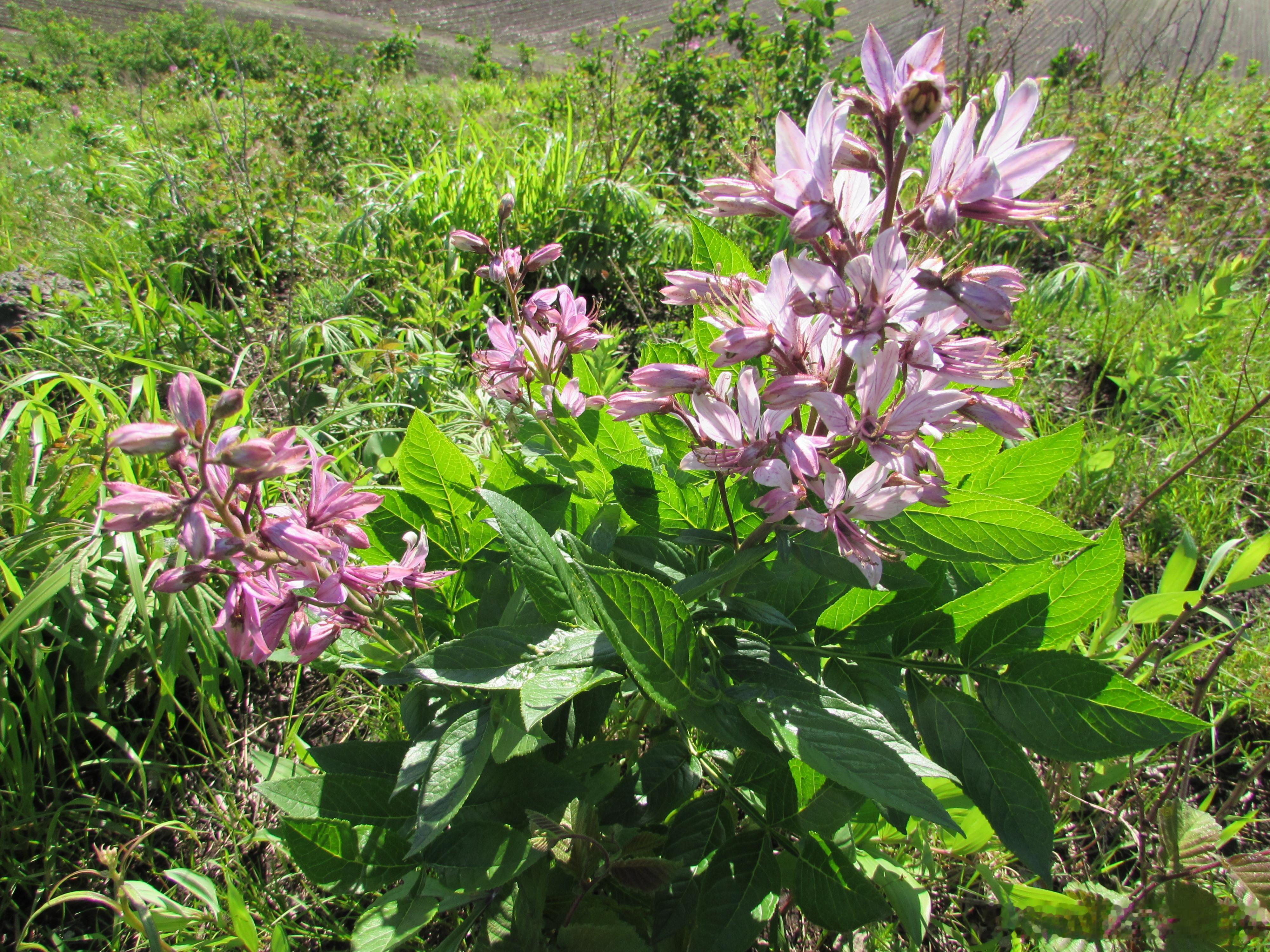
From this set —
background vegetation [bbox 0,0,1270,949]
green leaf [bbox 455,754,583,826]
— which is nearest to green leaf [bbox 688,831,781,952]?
green leaf [bbox 455,754,583,826]

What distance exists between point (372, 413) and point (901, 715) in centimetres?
244

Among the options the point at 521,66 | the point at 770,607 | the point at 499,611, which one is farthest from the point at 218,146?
the point at 521,66

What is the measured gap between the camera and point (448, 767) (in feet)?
3.01

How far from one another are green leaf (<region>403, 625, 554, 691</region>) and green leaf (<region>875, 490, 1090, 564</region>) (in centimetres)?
53

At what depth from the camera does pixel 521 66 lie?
13531 millimetres

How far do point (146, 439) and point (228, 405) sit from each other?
96 mm

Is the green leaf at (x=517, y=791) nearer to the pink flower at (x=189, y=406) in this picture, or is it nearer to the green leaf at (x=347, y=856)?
the green leaf at (x=347, y=856)

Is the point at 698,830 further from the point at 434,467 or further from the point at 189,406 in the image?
the point at 189,406

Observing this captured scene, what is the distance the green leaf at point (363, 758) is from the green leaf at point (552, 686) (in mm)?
372

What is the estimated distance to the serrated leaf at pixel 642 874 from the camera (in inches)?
39.7

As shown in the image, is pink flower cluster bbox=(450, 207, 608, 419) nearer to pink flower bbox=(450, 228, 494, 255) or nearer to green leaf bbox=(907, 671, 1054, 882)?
pink flower bbox=(450, 228, 494, 255)

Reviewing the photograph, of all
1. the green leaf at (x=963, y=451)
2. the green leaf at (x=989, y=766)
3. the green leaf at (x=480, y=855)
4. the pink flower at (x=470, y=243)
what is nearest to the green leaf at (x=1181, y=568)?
the green leaf at (x=963, y=451)

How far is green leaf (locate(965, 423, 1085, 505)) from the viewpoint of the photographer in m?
1.11

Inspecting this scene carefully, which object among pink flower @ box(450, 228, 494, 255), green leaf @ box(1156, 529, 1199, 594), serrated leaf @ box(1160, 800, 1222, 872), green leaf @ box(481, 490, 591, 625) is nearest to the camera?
green leaf @ box(481, 490, 591, 625)
